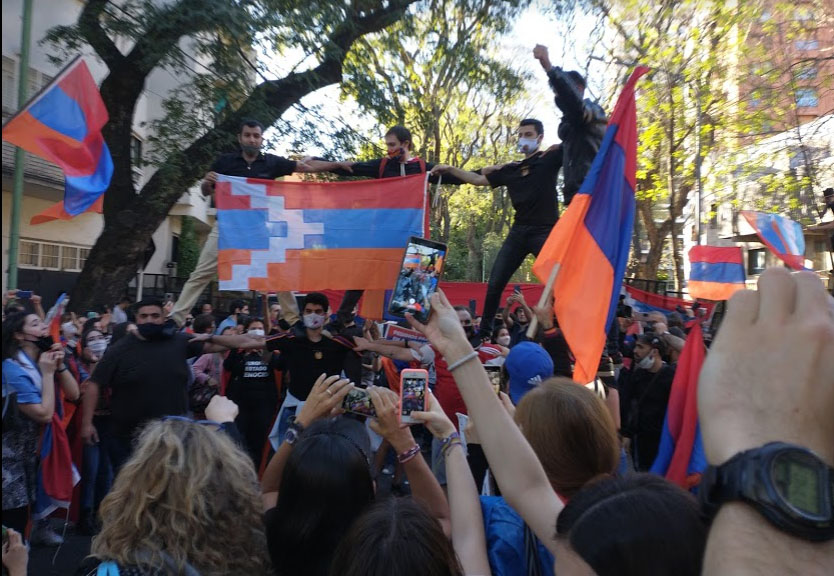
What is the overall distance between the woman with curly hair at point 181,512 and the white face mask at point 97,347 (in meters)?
4.94

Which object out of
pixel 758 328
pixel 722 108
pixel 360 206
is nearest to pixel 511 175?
pixel 360 206

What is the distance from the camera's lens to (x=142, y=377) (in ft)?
16.4

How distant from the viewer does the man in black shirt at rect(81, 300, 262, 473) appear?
5.04 m

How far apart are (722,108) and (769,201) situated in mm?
3691

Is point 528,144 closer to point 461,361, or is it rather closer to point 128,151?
point 461,361

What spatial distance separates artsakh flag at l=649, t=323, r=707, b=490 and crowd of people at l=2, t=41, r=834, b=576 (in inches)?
27.7

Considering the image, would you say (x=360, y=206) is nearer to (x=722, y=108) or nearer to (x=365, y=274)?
(x=365, y=274)

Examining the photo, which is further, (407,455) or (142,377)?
(142,377)

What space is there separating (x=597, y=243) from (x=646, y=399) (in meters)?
2.36

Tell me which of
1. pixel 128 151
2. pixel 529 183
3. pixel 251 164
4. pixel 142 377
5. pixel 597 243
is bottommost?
pixel 142 377

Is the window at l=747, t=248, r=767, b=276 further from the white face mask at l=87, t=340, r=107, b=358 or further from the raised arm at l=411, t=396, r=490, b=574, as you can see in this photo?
the raised arm at l=411, t=396, r=490, b=574

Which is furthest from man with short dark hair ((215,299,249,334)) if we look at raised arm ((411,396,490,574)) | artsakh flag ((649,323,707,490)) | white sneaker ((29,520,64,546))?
raised arm ((411,396,490,574))

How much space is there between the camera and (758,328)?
36.2 inches

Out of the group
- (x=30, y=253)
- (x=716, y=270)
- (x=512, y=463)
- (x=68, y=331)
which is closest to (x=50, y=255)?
(x=30, y=253)
